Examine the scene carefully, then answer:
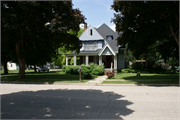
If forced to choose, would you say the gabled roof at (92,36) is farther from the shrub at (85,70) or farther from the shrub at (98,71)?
the shrub at (98,71)

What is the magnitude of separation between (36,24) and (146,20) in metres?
10.9

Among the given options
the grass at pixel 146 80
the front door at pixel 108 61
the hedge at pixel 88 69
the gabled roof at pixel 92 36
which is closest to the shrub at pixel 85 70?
the hedge at pixel 88 69

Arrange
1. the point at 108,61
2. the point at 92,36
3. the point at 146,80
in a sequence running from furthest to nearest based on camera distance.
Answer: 1. the point at 108,61
2. the point at 92,36
3. the point at 146,80

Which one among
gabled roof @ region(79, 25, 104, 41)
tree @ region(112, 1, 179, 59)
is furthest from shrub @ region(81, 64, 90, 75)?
tree @ region(112, 1, 179, 59)

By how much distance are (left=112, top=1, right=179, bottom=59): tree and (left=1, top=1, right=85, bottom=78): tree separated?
4614 mm

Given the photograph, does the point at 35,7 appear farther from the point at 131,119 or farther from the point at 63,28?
the point at 131,119

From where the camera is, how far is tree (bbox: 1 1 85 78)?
42.8ft

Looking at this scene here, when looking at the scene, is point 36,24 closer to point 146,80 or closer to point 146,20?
point 146,20

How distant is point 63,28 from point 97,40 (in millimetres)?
15816

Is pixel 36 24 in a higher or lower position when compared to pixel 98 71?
higher

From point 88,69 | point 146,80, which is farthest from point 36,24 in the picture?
point 146,80

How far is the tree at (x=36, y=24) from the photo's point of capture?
513 inches

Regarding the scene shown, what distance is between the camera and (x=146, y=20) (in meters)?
13.9

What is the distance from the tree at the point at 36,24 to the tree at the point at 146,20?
4.61 m
